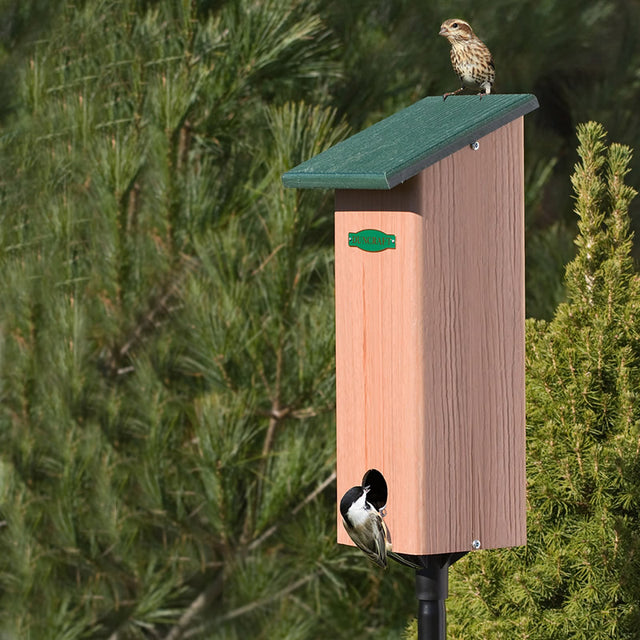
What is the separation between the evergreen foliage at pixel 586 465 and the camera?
234 centimetres

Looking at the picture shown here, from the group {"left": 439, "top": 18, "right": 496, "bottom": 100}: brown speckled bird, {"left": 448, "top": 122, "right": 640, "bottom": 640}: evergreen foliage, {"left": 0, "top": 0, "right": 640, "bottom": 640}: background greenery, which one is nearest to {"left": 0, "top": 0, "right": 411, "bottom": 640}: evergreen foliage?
{"left": 0, "top": 0, "right": 640, "bottom": 640}: background greenery

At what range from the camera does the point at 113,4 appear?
12.6 ft

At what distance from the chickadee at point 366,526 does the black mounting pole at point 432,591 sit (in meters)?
0.09

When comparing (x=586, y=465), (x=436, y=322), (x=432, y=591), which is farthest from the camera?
(x=586, y=465)

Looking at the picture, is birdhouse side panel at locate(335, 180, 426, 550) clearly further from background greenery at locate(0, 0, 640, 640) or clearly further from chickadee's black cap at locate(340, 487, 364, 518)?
background greenery at locate(0, 0, 640, 640)

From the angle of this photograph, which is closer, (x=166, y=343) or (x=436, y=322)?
(x=436, y=322)

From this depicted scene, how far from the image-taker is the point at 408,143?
189 centimetres

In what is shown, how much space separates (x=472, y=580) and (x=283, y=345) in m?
1.29

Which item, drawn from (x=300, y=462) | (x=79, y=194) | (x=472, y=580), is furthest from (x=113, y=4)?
(x=472, y=580)

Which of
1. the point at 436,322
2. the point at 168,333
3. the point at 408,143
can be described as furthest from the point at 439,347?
the point at 168,333

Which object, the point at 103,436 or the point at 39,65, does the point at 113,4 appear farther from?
the point at 103,436

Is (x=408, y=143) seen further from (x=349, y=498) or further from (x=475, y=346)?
(x=349, y=498)

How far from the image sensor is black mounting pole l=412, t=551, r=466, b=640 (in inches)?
76.3

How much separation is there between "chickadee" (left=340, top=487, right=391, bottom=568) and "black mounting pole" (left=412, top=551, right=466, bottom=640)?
92 mm
